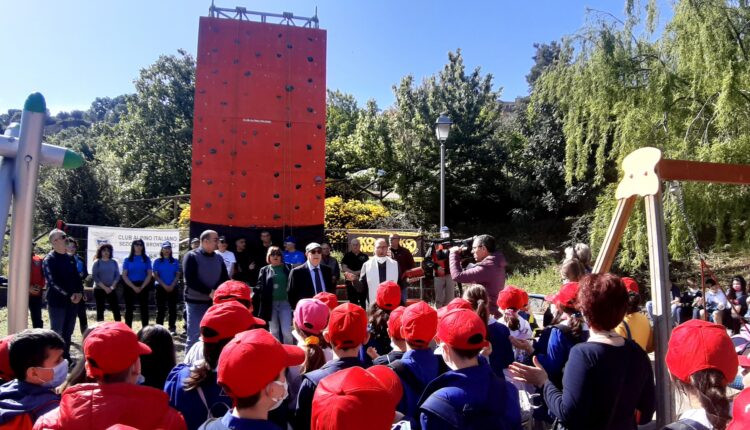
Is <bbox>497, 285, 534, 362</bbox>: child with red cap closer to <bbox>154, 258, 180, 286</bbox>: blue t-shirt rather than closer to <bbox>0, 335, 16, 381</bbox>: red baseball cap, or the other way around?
<bbox>0, 335, 16, 381</bbox>: red baseball cap

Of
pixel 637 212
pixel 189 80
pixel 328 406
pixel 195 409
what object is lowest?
pixel 195 409

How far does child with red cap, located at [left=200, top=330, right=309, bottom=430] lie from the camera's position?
5.59 feet

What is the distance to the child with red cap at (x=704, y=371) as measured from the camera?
1.70 metres

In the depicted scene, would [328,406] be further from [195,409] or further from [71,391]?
[195,409]

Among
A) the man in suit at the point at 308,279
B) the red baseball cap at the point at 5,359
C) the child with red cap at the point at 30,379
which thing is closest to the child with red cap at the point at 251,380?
the child with red cap at the point at 30,379

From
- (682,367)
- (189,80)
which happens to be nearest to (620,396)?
(682,367)

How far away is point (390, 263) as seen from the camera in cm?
690

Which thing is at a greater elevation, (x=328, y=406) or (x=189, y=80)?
(x=189, y=80)

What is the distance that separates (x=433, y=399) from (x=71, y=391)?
1329 millimetres

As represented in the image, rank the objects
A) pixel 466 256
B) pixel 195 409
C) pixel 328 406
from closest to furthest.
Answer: pixel 328 406, pixel 195 409, pixel 466 256

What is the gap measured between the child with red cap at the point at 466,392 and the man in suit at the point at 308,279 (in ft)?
12.8

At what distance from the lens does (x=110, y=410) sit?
5.64ft

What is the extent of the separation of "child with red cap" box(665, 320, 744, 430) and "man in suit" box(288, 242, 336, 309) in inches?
177

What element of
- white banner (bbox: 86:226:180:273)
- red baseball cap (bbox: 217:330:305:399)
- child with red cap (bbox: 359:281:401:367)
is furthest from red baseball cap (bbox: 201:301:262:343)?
white banner (bbox: 86:226:180:273)
